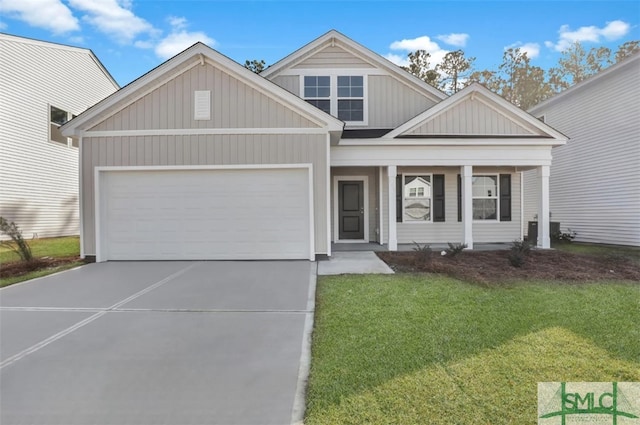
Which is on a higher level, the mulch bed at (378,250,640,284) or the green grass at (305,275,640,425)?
the mulch bed at (378,250,640,284)

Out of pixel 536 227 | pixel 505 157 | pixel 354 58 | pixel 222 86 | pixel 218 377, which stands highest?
pixel 354 58

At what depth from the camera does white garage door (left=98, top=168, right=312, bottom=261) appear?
8211 mm

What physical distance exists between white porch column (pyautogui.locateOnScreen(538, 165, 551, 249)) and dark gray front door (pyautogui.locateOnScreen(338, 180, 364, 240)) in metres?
5.26

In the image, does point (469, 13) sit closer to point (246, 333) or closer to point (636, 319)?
point (636, 319)

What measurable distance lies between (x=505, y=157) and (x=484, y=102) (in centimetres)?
171

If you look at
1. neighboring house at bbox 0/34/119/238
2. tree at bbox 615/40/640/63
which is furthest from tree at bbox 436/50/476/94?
neighboring house at bbox 0/34/119/238

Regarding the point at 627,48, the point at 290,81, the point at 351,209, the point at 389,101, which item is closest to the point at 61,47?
the point at 290,81

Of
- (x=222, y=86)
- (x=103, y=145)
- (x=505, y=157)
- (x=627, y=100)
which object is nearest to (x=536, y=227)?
(x=505, y=157)

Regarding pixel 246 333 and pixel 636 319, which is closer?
pixel 246 333

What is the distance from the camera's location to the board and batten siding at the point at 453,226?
36.4 ft

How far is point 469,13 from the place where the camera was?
9320 millimetres

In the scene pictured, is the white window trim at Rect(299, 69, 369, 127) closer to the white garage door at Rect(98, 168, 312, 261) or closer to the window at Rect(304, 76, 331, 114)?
the window at Rect(304, 76, 331, 114)

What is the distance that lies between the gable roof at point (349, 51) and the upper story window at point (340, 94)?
652mm

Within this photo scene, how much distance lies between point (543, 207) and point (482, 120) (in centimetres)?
312
